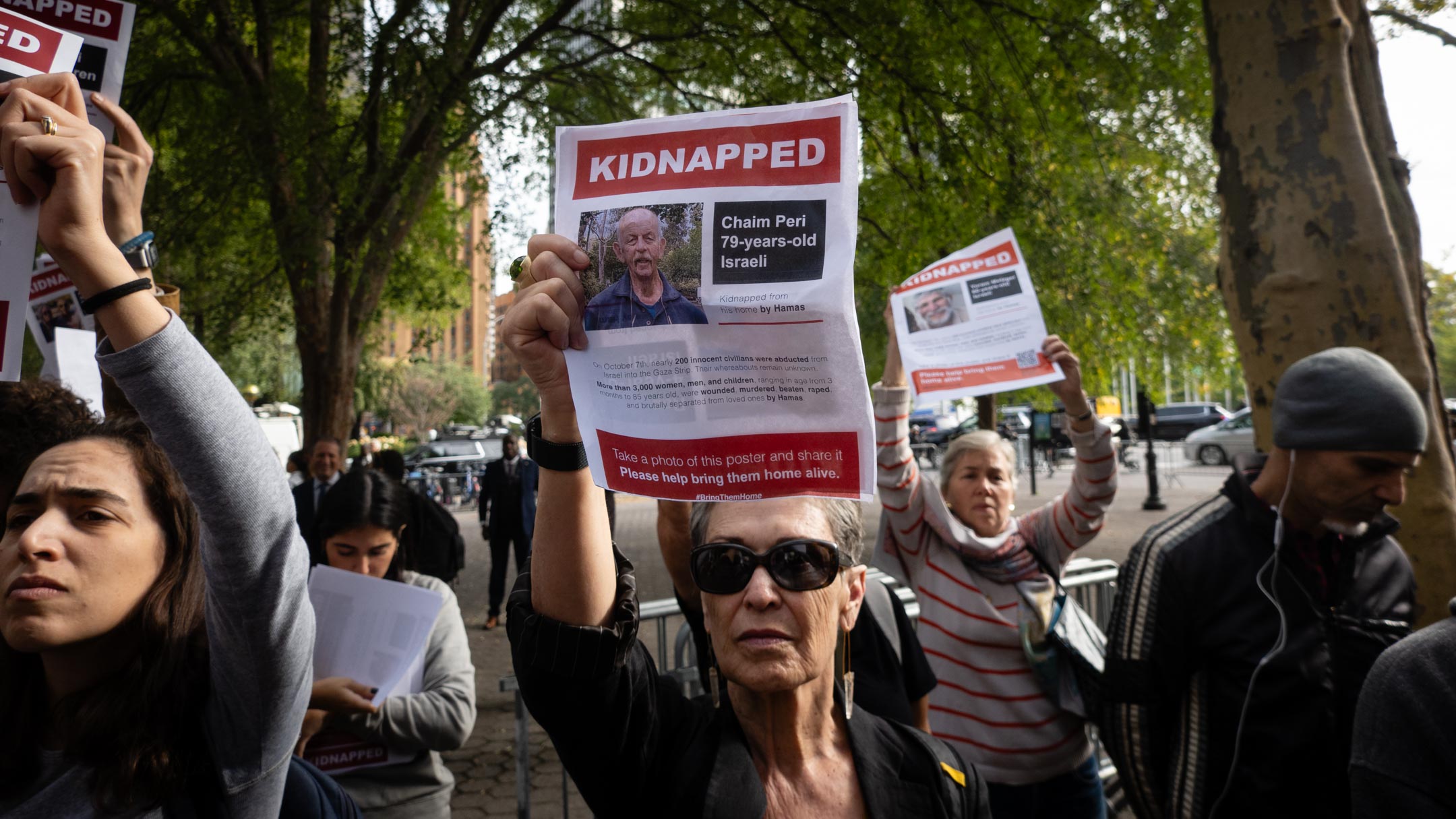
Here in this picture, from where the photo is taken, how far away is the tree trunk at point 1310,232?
130 inches

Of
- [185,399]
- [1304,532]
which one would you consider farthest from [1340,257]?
[185,399]

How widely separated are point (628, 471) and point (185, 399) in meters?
0.67


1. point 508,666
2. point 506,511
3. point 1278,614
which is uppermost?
point 1278,614

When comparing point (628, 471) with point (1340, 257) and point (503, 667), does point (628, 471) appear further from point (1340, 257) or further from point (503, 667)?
point (503, 667)

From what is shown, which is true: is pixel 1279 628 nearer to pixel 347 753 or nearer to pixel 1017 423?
pixel 347 753

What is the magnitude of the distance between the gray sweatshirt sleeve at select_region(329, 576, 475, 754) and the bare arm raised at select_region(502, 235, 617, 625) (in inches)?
47.1

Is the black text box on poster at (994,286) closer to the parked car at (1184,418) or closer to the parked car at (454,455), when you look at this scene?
the parked car at (454,455)

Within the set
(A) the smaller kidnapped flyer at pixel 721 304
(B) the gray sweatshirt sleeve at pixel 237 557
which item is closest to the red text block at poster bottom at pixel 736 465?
(A) the smaller kidnapped flyer at pixel 721 304

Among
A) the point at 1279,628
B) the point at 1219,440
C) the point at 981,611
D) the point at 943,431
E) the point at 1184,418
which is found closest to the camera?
the point at 1279,628

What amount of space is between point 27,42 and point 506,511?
7.97 meters

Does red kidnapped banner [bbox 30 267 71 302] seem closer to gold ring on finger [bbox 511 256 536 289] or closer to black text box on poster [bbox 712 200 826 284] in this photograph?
gold ring on finger [bbox 511 256 536 289]

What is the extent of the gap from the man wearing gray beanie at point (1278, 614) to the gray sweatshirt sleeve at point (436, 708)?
181 centimetres

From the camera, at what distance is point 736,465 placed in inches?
55.4

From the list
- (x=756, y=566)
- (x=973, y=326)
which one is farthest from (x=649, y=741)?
(x=973, y=326)
